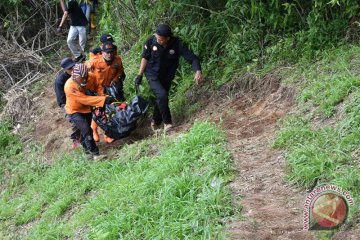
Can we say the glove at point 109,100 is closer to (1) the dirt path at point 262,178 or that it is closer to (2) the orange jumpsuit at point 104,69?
(2) the orange jumpsuit at point 104,69

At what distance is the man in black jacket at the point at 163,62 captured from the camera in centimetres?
741

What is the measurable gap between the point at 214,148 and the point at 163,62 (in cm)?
226

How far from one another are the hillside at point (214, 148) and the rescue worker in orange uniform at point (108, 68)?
0.53 meters

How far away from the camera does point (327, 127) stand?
5.49 m

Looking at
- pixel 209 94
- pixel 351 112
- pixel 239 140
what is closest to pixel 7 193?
pixel 209 94

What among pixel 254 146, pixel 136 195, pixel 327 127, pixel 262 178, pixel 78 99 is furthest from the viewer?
pixel 78 99

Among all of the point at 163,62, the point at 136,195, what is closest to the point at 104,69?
the point at 163,62

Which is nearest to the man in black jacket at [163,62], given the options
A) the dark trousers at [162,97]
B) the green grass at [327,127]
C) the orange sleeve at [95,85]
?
the dark trousers at [162,97]

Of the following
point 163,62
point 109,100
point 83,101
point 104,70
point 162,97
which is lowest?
point 162,97

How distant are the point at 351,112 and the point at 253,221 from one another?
76.1 inches

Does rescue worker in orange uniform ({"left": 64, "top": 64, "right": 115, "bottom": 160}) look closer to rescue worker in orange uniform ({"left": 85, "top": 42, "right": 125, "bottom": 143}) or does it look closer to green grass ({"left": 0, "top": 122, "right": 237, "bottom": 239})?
rescue worker in orange uniform ({"left": 85, "top": 42, "right": 125, "bottom": 143})

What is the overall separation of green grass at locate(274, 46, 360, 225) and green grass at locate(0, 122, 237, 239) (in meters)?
0.70

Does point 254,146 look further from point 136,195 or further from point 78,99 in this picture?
point 78,99

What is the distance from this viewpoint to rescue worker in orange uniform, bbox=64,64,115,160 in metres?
7.32
